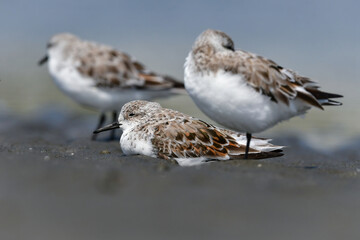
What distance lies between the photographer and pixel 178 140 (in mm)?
7098

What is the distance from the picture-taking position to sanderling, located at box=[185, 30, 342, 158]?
23.2 feet

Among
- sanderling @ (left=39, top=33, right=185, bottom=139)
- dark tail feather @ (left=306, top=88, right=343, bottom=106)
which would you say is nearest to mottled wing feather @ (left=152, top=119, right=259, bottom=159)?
dark tail feather @ (left=306, top=88, right=343, bottom=106)

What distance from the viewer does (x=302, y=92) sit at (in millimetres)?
7316

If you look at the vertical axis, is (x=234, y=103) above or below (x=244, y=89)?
below

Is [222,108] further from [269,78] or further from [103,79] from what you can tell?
[103,79]

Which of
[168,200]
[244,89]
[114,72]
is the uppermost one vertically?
[244,89]

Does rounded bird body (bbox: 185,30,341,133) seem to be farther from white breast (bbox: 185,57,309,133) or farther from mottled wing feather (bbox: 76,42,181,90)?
mottled wing feather (bbox: 76,42,181,90)

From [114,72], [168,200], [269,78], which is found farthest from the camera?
[114,72]

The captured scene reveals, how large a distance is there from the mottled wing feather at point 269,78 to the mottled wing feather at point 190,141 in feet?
2.80

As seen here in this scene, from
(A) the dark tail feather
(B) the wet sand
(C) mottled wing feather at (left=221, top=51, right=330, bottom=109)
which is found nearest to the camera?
(B) the wet sand

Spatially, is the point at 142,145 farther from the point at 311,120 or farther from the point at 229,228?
the point at 311,120

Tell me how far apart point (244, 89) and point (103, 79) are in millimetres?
4415

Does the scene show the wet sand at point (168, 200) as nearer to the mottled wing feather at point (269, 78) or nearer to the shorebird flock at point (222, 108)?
the shorebird flock at point (222, 108)

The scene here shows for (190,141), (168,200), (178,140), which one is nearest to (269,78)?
(190,141)
